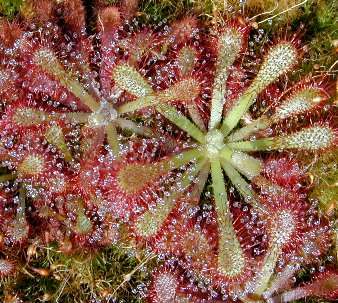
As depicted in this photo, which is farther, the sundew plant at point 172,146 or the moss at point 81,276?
the moss at point 81,276

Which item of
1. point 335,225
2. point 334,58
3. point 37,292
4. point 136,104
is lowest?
point 37,292

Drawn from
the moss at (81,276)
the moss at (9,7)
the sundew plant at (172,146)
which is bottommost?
the moss at (81,276)

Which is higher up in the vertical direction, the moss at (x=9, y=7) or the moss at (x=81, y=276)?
the moss at (x=9, y=7)

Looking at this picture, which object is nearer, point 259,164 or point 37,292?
point 259,164

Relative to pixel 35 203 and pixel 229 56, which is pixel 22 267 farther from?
pixel 229 56

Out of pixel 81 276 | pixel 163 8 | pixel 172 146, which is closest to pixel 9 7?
pixel 163 8

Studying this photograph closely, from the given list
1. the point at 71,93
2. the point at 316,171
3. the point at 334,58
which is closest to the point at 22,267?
the point at 71,93

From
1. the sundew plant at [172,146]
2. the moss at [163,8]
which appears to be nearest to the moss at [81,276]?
the sundew plant at [172,146]

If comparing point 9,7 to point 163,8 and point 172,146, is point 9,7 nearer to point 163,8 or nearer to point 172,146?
point 163,8

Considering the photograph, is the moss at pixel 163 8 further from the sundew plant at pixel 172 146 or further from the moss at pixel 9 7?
the moss at pixel 9 7
